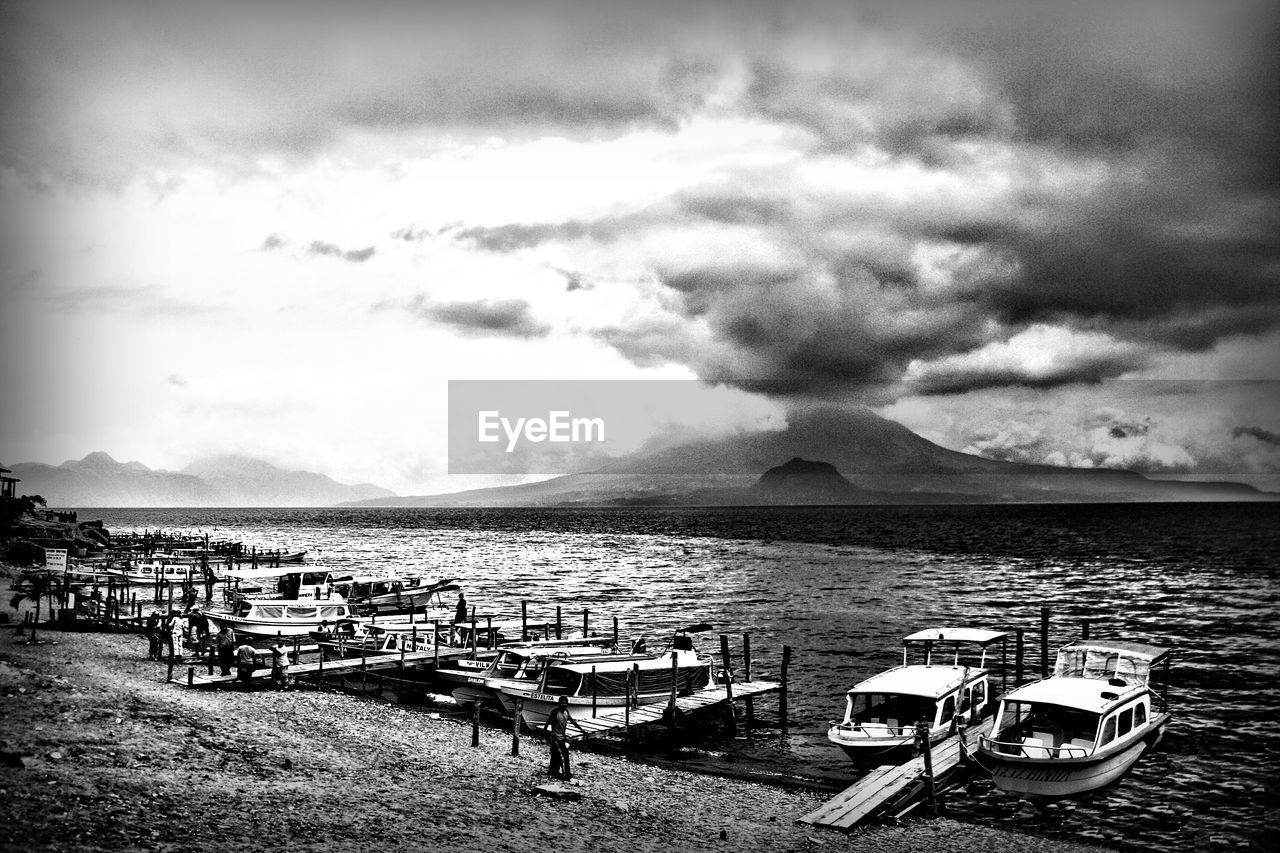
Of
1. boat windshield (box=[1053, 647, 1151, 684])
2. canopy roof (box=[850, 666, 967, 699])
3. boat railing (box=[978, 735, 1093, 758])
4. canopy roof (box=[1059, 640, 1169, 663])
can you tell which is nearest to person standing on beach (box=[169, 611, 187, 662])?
canopy roof (box=[850, 666, 967, 699])

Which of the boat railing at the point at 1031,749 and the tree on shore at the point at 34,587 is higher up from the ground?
the tree on shore at the point at 34,587

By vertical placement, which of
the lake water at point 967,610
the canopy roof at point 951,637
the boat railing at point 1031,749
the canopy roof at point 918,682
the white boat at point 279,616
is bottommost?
the lake water at point 967,610

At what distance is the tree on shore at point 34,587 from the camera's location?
1938 inches

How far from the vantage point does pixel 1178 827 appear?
84.9 feet

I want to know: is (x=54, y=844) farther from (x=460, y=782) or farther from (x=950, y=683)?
(x=950, y=683)

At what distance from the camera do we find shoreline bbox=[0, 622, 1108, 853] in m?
18.0

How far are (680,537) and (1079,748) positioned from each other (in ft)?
552

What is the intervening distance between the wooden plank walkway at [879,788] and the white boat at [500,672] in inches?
532

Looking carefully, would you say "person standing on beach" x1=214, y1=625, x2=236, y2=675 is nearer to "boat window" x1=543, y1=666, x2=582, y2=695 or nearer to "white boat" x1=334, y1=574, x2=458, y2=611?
"boat window" x1=543, y1=666, x2=582, y2=695

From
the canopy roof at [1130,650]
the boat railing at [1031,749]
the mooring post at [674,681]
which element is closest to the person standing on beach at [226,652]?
the mooring post at [674,681]

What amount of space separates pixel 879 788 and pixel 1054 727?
7884 mm

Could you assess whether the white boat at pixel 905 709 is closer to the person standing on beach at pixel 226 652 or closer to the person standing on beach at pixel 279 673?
the person standing on beach at pixel 279 673

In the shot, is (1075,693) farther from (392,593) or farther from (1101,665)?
(392,593)

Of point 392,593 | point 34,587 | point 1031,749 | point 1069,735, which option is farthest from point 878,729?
point 34,587
